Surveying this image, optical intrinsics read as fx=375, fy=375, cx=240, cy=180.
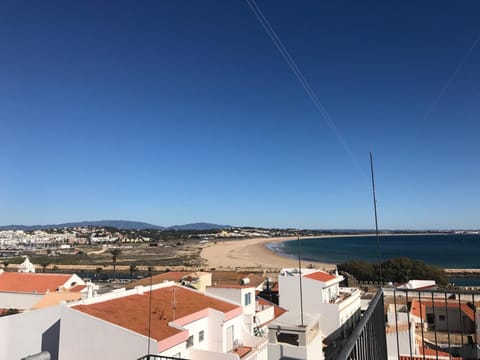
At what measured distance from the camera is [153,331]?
1049cm

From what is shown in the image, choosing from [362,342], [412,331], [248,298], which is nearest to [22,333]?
[248,298]

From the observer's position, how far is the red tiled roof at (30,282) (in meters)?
23.4

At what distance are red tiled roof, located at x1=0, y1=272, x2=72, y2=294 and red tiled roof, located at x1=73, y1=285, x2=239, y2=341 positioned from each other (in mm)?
12305

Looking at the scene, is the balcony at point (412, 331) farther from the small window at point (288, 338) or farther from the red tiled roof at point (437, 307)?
the small window at point (288, 338)

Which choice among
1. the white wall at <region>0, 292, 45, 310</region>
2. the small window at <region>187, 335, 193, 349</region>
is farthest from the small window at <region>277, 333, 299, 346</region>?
the white wall at <region>0, 292, 45, 310</region>

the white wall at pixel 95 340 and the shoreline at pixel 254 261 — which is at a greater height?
the white wall at pixel 95 340

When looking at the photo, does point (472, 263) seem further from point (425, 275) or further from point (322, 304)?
point (322, 304)

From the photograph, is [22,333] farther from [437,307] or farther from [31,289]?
[437,307]

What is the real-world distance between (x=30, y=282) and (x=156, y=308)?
15.7 m

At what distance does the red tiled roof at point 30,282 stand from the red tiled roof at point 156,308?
12.3 meters

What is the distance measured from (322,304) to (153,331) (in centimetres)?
1214

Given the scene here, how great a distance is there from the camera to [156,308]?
508 inches

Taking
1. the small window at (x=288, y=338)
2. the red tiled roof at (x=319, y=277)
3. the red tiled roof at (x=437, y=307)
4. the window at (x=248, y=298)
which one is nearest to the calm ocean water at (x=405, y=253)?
the red tiled roof at (x=437, y=307)

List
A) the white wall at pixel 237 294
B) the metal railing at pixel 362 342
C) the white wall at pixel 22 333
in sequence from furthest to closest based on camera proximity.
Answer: the white wall at pixel 237 294 → the white wall at pixel 22 333 → the metal railing at pixel 362 342
